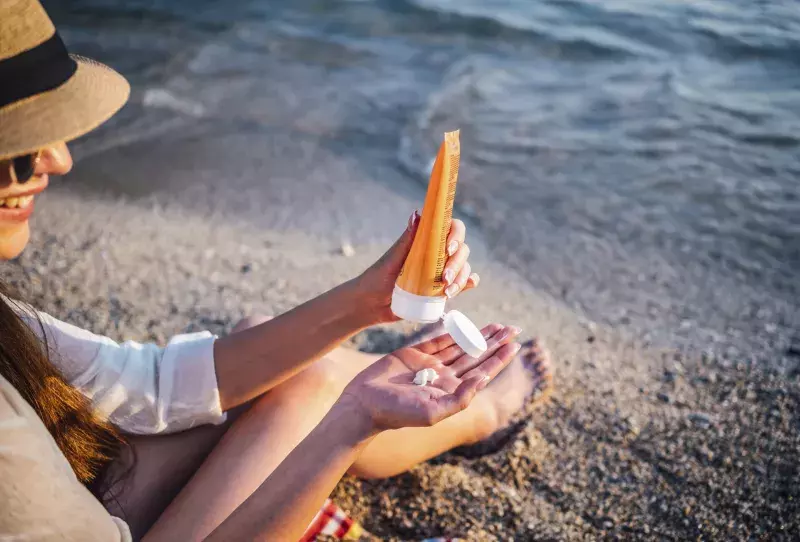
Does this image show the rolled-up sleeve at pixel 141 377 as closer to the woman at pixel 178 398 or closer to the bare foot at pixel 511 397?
the woman at pixel 178 398

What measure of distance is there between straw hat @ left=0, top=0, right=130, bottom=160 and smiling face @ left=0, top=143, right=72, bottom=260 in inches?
3.0

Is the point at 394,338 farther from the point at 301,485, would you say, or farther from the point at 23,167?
the point at 23,167

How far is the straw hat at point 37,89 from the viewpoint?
1.37 metres

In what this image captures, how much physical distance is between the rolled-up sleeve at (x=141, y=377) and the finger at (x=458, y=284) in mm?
752

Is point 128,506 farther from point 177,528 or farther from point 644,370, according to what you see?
point 644,370

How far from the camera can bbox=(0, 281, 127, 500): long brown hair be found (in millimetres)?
1692

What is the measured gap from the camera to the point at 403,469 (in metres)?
2.47

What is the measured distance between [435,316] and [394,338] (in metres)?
1.58

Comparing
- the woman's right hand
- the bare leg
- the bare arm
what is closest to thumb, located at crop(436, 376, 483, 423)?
the woman's right hand

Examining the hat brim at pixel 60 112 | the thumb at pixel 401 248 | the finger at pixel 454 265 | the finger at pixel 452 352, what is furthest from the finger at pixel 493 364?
the hat brim at pixel 60 112

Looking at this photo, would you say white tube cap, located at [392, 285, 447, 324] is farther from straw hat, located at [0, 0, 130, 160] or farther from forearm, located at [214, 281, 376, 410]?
straw hat, located at [0, 0, 130, 160]

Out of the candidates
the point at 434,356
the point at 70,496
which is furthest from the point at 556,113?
the point at 70,496

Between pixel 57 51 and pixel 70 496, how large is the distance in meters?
0.87

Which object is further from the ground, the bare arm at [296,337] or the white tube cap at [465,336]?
the white tube cap at [465,336]
